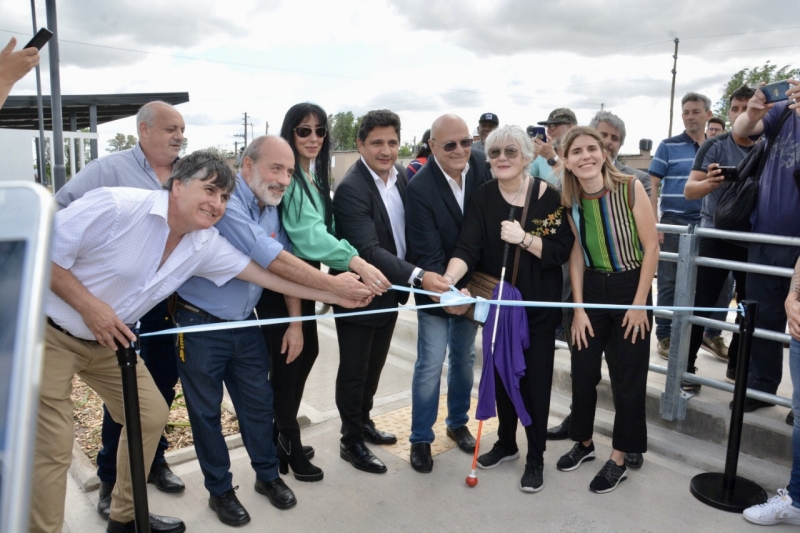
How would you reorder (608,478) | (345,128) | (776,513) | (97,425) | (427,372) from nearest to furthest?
(776,513)
(608,478)
(427,372)
(97,425)
(345,128)

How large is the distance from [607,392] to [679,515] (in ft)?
4.22

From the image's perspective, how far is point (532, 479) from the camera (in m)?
3.61

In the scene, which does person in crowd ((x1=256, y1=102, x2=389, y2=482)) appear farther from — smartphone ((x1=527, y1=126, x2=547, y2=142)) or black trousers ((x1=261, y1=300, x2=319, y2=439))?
smartphone ((x1=527, y1=126, x2=547, y2=142))

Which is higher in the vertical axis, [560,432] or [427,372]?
[427,372]

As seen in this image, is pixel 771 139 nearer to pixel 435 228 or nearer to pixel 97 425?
pixel 435 228

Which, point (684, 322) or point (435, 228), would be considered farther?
point (684, 322)

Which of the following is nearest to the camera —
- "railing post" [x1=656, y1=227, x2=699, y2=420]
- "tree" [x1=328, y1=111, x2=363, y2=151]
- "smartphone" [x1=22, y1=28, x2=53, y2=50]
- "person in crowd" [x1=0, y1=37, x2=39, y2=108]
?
"person in crowd" [x1=0, y1=37, x2=39, y2=108]

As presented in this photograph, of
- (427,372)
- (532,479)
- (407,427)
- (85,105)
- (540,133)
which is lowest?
(407,427)

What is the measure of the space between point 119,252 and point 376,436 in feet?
7.62

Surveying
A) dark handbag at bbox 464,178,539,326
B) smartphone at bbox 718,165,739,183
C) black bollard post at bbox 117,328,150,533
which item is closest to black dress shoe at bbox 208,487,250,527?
black bollard post at bbox 117,328,150,533

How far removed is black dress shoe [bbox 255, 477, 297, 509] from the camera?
3.39 m

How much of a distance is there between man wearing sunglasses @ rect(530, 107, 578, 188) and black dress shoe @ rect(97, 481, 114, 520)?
3933mm

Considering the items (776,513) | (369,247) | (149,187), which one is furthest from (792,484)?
(149,187)

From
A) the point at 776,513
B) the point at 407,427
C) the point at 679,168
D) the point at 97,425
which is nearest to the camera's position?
the point at 776,513
